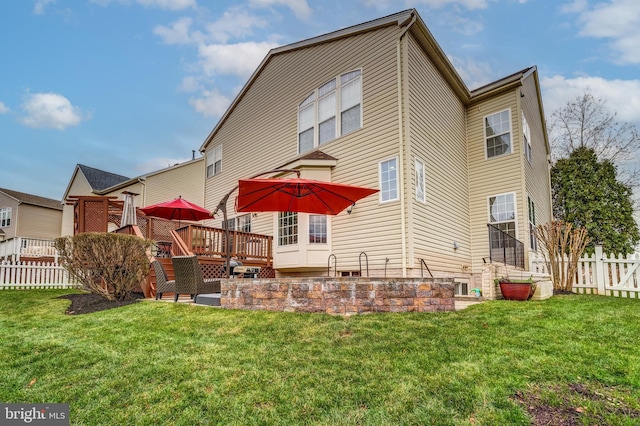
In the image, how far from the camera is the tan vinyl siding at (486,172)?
11.2m

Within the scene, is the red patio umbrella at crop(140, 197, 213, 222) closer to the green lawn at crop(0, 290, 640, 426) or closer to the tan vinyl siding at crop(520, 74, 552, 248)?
the green lawn at crop(0, 290, 640, 426)

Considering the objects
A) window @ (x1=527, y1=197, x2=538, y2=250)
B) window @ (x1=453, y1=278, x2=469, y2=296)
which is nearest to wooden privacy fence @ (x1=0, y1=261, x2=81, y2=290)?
window @ (x1=453, y1=278, x2=469, y2=296)

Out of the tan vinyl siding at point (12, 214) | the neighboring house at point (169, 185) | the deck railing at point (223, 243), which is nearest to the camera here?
the deck railing at point (223, 243)

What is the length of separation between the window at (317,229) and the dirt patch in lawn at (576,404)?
7.66 m

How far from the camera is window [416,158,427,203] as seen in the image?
931cm

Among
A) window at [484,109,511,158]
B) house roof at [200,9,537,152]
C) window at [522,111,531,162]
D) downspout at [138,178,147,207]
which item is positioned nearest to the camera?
house roof at [200,9,537,152]

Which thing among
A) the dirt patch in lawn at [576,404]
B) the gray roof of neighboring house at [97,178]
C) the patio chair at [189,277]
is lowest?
the dirt patch in lawn at [576,404]

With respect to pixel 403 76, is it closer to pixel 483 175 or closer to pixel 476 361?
pixel 483 175

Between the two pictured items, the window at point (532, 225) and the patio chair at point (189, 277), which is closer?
the patio chair at point (189, 277)

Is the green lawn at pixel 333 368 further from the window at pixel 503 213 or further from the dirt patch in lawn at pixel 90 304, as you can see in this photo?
the window at pixel 503 213

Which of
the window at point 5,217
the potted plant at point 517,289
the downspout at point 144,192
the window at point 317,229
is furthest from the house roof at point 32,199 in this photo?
the potted plant at point 517,289

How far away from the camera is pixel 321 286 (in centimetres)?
588

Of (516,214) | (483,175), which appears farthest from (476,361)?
(483,175)

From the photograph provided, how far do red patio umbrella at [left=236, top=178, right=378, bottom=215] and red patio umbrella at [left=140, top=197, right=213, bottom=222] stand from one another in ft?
14.2
